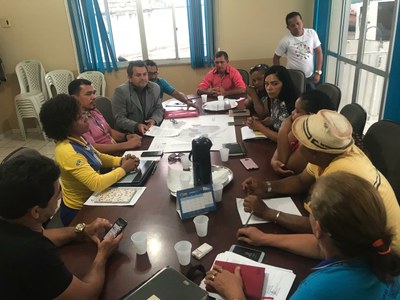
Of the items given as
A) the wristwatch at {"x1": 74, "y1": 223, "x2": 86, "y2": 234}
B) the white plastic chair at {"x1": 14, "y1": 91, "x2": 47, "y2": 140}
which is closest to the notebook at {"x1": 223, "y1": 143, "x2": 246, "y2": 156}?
the wristwatch at {"x1": 74, "y1": 223, "x2": 86, "y2": 234}

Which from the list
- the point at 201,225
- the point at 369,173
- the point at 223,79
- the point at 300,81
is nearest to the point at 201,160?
the point at 201,225

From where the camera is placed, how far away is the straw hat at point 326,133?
126 cm

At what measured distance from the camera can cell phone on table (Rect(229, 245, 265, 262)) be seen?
1.17m

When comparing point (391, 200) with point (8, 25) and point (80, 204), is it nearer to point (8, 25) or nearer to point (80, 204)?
point (80, 204)

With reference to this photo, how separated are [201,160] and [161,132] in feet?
3.61

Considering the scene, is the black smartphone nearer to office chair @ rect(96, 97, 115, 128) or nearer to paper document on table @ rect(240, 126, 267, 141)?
paper document on table @ rect(240, 126, 267, 141)

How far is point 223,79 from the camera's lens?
384 cm

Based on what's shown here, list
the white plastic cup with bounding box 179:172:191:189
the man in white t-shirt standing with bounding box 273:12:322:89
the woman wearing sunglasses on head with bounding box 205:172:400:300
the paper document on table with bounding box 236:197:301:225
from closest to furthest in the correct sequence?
1. the woman wearing sunglasses on head with bounding box 205:172:400:300
2. the paper document on table with bounding box 236:197:301:225
3. the white plastic cup with bounding box 179:172:191:189
4. the man in white t-shirt standing with bounding box 273:12:322:89

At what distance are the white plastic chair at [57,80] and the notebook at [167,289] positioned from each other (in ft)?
14.6

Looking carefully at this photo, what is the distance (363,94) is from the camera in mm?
4078

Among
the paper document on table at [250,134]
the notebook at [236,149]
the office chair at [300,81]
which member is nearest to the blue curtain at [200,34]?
the office chair at [300,81]

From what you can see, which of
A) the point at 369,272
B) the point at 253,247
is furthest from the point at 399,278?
the point at 253,247

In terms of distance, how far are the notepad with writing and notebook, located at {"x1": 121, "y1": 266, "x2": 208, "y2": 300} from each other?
0.06 metres

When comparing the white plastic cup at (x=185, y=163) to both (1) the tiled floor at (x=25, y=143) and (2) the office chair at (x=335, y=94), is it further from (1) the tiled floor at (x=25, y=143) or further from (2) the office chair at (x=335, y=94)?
(1) the tiled floor at (x=25, y=143)
